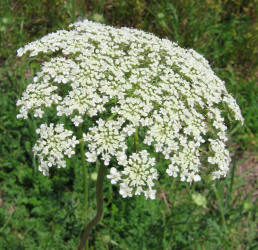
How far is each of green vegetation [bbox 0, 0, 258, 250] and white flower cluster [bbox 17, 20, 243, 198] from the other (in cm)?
114

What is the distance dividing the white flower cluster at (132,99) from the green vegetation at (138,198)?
3.73 ft

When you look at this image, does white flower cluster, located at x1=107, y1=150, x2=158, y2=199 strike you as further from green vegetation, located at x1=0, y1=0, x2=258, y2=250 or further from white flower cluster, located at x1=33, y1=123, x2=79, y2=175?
green vegetation, located at x1=0, y1=0, x2=258, y2=250

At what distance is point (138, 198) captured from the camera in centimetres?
374

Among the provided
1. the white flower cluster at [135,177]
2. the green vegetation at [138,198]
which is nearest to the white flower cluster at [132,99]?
the white flower cluster at [135,177]

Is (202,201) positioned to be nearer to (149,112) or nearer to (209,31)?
(149,112)

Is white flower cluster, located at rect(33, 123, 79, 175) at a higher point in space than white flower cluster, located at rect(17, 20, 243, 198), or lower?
lower

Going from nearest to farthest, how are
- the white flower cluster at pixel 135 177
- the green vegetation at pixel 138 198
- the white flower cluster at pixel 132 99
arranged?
1. the white flower cluster at pixel 135 177
2. the white flower cluster at pixel 132 99
3. the green vegetation at pixel 138 198

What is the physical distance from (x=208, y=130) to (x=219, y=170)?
0.35m

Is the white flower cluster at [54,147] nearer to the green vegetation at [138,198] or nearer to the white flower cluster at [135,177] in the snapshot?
the white flower cluster at [135,177]

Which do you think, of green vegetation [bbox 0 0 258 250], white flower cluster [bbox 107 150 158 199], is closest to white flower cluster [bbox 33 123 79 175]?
white flower cluster [bbox 107 150 158 199]

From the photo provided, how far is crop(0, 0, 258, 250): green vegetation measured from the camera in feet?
11.6

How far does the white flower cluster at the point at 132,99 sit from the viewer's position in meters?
1.99

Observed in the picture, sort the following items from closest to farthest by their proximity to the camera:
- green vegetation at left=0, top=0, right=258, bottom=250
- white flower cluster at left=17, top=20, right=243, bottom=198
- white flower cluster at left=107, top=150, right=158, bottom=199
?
white flower cluster at left=107, top=150, right=158, bottom=199 → white flower cluster at left=17, top=20, right=243, bottom=198 → green vegetation at left=0, top=0, right=258, bottom=250

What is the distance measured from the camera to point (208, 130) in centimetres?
235
